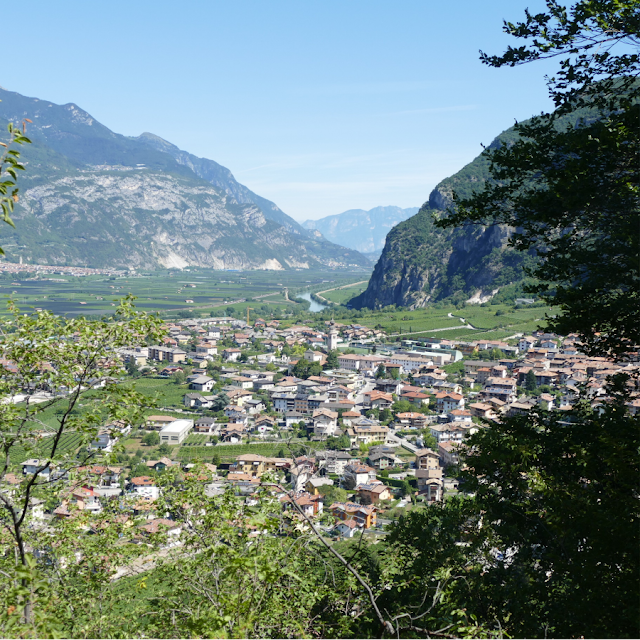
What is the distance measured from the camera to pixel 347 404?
1324 inches

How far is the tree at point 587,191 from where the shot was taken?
5012 millimetres

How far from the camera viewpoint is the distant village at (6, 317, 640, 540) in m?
21.2

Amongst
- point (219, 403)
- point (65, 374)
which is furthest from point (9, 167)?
point (219, 403)

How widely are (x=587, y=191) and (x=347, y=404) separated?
96.0 ft

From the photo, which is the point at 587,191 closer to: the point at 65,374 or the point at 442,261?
the point at 65,374

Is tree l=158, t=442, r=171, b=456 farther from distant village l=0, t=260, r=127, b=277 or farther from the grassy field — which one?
distant village l=0, t=260, r=127, b=277

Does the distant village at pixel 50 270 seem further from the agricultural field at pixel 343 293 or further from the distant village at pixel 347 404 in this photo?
the distant village at pixel 347 404

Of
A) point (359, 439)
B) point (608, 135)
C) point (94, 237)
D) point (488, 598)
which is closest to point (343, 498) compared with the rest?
point (359, 439)

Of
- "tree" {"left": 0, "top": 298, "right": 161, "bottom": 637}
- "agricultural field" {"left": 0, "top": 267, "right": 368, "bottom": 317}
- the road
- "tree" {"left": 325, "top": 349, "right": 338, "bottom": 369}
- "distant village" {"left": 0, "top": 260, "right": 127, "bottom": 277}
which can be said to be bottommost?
the road

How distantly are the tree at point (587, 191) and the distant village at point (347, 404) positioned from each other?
8.77m

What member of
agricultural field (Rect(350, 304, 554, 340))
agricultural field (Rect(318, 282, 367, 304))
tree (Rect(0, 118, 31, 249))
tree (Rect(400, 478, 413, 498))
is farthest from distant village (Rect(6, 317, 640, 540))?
agricultural field (Rect(318, 282, 367, 304))

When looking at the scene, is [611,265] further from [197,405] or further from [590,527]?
[197,405]

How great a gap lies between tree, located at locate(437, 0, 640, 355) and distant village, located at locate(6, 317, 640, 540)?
877cm

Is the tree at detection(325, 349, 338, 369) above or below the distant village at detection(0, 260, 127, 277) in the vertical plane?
below
